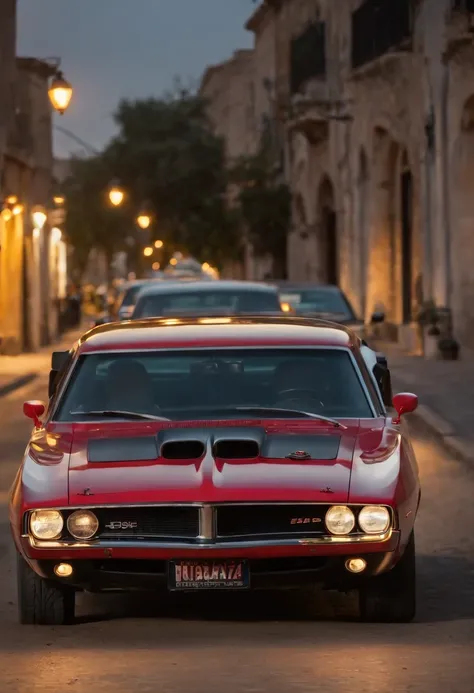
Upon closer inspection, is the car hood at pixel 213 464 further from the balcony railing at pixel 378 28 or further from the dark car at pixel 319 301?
the balcony railing at pixel 378 28

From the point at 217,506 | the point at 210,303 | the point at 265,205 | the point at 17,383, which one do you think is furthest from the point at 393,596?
the point at 265,205

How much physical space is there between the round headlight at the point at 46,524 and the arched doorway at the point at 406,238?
1280 inches

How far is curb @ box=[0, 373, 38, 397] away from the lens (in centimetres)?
2689

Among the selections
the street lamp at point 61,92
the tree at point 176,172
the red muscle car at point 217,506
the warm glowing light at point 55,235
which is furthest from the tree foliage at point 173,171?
the red muscle car at point 217,506

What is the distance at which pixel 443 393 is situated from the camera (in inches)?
916

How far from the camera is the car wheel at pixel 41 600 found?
7695mm

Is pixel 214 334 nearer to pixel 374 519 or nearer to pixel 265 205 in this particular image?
pixel 374 519

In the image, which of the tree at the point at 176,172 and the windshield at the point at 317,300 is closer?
the windshield at the point at 317,300

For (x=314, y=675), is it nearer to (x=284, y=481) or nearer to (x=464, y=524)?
(x=284, y=481)

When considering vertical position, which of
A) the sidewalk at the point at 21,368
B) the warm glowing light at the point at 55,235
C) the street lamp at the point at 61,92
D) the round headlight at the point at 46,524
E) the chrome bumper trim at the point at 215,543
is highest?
the street lamp at the point at 61,92

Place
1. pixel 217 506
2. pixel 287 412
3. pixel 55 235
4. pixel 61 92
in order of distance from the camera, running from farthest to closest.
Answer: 1. pixel 55 235
2. pixel 61 92
3. pixel 287 412
4. pixel 217 506

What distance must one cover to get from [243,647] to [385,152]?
116 feet

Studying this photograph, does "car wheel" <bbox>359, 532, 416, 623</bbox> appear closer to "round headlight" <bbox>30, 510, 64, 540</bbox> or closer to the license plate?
the license plate

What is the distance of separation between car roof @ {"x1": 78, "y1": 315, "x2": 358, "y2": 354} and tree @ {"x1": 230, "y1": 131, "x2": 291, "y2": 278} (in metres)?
50.4
